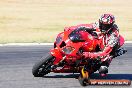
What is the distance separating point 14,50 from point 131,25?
15.4 m

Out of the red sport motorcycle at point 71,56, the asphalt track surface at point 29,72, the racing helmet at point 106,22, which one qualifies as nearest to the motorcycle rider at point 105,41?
the racing helmet at point 106,22

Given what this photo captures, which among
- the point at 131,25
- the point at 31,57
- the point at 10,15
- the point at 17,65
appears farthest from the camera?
the point at 10,15

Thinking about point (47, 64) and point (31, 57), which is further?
point (31, 57)

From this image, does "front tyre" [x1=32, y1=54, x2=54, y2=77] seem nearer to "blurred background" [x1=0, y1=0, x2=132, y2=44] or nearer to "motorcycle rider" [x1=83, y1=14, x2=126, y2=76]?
"motorcycle rider" [x1=83, y1=14, x2=126, y2=76]

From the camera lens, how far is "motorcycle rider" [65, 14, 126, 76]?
11.1m

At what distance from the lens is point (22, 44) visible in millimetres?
19125

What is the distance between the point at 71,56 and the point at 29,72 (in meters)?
1.91

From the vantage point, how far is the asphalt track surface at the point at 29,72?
11.1 metres

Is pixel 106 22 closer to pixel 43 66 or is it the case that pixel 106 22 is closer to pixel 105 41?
pixel 105 41

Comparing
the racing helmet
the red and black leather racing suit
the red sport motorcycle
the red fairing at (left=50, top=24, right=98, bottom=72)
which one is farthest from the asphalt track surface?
the racing helmet

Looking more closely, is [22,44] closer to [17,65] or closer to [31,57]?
[31,57]

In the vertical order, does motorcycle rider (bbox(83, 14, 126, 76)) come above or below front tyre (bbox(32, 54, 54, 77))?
above

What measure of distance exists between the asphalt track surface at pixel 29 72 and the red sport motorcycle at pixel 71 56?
270 millimetres

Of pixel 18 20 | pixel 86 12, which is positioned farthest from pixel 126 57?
pixel 86 12
